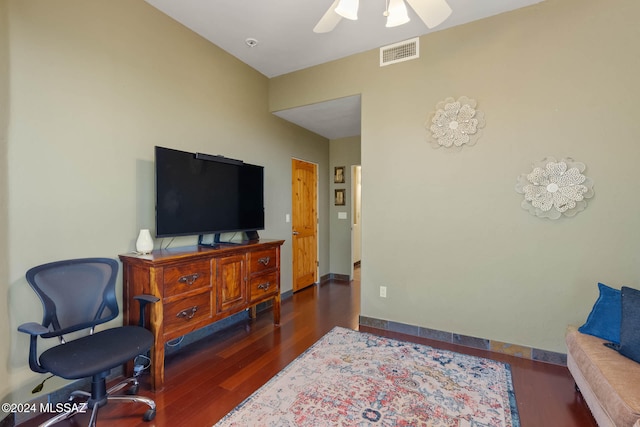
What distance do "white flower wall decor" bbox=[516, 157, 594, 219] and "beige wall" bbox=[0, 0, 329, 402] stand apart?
307 centimetres

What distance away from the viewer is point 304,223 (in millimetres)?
4832

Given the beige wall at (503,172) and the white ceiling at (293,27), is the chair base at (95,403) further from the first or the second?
the white ceiling at (293,27)

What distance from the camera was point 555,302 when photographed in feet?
8.09

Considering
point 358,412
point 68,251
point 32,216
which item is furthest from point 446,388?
point 32,216

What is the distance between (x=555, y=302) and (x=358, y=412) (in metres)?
1.94

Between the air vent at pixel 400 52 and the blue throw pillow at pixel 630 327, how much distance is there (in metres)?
2.60

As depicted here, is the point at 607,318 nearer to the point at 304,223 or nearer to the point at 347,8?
the point at 347,8

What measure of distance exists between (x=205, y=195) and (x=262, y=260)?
891 millimetres

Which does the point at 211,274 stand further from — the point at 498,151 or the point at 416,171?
the point at 498,151

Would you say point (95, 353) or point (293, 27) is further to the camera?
point (293, 27)

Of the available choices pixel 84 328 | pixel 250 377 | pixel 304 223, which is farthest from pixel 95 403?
pixel 304 223

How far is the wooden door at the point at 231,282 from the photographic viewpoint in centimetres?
259

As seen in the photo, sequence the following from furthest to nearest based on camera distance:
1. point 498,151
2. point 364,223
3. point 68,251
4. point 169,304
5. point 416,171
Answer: point 364,223 → point 416,171 → point 498,151 → point 169,304 → point 68,251

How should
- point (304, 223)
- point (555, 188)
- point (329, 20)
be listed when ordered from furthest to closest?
point (304, 223), point (555, 188), point (329, 20)
